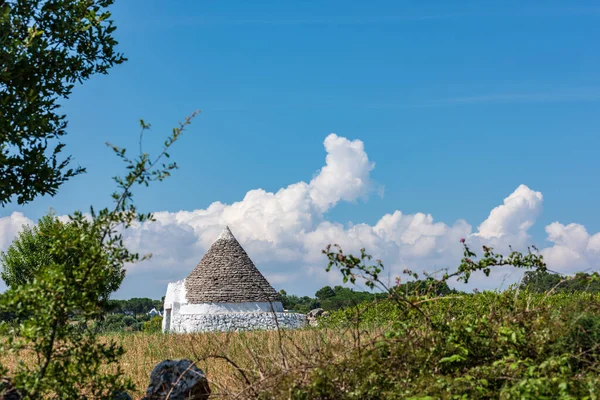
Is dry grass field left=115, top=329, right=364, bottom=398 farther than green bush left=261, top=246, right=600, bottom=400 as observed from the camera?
Yes

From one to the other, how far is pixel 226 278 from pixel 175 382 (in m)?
23.4

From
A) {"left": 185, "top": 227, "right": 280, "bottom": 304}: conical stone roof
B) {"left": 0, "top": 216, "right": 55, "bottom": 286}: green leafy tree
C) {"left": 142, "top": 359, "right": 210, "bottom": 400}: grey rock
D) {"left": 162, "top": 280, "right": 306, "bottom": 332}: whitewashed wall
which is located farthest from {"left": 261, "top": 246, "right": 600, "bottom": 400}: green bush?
{"left": 0, "top": 216, "right": 55, "bottom": 286}: green leafy tree

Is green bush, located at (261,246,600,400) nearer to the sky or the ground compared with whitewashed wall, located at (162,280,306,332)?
nearer to the ground

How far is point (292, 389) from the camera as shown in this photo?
6.20 meters

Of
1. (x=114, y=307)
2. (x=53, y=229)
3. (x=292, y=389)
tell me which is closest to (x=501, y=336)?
(x=292, y=389)

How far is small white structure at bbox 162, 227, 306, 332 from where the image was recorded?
29969 mm

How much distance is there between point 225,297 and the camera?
3061 centimetres

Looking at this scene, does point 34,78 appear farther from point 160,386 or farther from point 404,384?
point 404,384

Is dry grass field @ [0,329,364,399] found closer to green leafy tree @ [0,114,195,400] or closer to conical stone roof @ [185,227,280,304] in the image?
green leafy tree @ [0,114,195,400]

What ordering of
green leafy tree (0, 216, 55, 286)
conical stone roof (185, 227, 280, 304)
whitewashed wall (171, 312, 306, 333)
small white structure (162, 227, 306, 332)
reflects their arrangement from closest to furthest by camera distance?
1. whitewashed wall (171, 312, 306, 333)
2. small white structure (162, 227, 306, 332)
3. conical stone roof (185, 227, 280, 304)
4. green leafy tree (0, 216, 55, 286)

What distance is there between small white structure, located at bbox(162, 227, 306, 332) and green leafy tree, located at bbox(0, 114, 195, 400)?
22786 mm

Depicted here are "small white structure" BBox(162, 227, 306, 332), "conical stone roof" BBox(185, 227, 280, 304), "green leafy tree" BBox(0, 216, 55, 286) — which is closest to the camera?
"small white structure" BBox(162, 227, 306, 332)

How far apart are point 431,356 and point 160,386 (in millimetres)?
3951

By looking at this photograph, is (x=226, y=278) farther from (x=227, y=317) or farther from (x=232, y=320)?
(x=232, y=320)
